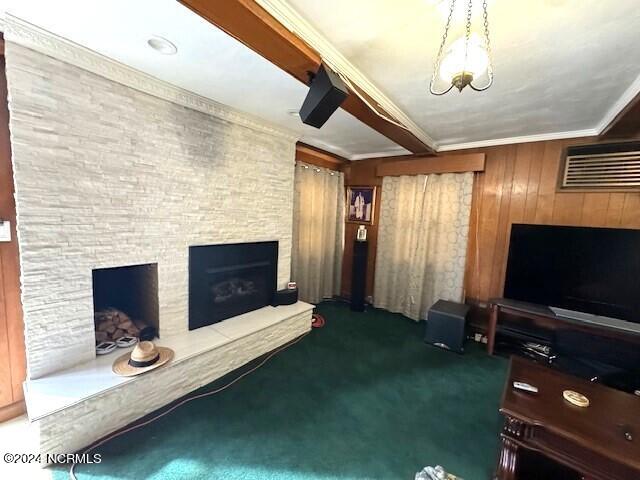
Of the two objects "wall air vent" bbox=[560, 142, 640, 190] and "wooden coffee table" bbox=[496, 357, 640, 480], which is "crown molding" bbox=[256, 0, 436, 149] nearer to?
"wall air vent" bbox=[560, 142, 640, 190]

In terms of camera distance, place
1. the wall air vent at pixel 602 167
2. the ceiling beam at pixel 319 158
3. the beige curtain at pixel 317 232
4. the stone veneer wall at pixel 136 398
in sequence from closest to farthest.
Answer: the stone veneer wall at pixel 136 398, the wall air vent at pixel 602 167, the ceiling beam at pixel 319 158, the beige curtain at pixel 317 232

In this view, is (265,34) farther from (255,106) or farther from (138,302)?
(138,302)

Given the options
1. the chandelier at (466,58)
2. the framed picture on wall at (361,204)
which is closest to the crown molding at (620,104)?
the chandelier at (466,58)

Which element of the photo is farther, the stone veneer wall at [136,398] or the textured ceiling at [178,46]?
the stone veneer wall at [136,398]

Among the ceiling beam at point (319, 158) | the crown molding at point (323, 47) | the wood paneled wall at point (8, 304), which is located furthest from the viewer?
the ceiling beam at point (319, 158)

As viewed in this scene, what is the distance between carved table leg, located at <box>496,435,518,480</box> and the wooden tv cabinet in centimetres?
143

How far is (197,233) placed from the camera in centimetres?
226

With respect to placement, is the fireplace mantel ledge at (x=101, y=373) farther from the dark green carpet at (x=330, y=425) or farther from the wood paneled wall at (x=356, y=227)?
the wood paneled wall at (x=356, y=227)

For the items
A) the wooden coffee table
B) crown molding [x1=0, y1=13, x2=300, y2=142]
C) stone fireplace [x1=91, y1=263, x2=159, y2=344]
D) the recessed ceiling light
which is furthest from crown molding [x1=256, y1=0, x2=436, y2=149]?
the wooden coffee table

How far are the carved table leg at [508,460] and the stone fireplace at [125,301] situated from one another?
7.96 feet

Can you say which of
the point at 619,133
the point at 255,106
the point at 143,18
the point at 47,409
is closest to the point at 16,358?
the point at 47,409

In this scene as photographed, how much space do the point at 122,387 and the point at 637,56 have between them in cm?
342

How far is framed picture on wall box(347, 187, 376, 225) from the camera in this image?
393cm

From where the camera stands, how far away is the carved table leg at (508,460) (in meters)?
1.30
